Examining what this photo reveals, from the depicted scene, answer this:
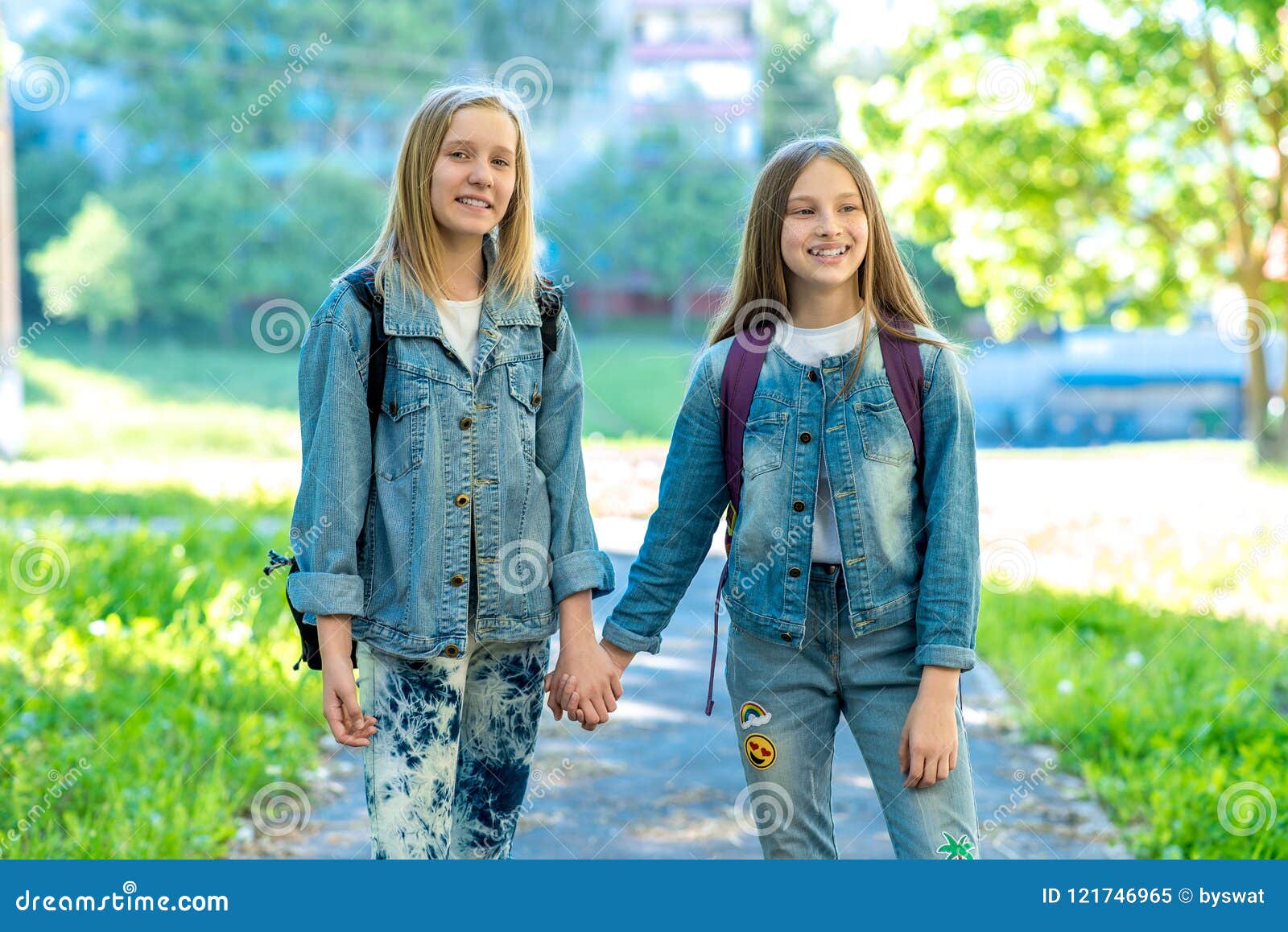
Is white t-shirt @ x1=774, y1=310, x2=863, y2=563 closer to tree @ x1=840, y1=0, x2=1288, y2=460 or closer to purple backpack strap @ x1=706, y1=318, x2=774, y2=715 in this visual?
purple backpack strap @ x1=706, y1=318, x2=774, y2=715

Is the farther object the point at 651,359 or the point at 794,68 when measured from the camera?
the point at 794,68

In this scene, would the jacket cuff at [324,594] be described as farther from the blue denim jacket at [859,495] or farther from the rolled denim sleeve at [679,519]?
the blue denim jacket at [859,495]

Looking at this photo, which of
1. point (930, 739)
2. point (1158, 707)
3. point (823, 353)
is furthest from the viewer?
point (1158, 707)

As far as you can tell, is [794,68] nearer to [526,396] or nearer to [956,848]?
[526,396]

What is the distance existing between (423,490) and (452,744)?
0.46m

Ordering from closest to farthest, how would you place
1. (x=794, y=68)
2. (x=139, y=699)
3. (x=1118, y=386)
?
(x=139, y=699) → (x=1118, y=386) → (x=794, y=68)

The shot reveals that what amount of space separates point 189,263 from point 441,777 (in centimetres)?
2945

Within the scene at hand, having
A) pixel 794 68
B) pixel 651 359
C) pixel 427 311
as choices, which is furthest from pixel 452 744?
pixel 794 68

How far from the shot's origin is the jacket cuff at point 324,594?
2.22m

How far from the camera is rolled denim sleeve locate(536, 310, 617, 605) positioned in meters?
2.37

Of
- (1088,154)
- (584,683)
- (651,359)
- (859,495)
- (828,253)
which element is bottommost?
(584,683)

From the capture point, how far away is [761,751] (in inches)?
91.1

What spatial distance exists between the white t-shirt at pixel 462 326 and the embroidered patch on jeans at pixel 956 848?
1.17 m

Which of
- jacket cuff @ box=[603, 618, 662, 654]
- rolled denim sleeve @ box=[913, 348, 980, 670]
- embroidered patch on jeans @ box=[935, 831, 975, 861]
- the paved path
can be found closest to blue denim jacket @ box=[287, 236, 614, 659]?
jacket cuff @ box=[603, 618, 662, 654]
